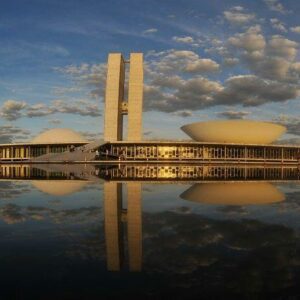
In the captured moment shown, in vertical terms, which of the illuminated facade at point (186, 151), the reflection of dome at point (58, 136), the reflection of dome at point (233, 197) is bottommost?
the reflection of dome at point (233, 197)

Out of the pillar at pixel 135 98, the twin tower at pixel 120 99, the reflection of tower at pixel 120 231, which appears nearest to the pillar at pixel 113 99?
the twin tower at pixel 120 99

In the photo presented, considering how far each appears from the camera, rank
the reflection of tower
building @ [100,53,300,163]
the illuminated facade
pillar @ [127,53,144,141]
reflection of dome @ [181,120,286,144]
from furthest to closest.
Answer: pillar @ [127,53,144,141], reflection of dome @ [181,120,286,144], building @ [100,53,300,163], the illuminated facade, the reflection of tower

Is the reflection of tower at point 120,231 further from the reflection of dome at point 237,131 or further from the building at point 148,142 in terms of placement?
the reflection of dome at point 237,131

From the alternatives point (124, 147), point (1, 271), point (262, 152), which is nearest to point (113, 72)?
point (124, 147)

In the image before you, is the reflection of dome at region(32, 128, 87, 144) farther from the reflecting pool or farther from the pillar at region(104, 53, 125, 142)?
the reflecting pool


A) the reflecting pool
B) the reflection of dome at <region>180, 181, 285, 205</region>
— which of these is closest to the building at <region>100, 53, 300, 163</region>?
the reflection of dome at <region>180, 181, 285, 205</region>

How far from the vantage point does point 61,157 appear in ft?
213

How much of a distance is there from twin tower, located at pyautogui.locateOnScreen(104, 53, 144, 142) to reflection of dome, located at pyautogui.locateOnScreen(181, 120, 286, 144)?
11436 mm

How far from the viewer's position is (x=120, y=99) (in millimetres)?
82125

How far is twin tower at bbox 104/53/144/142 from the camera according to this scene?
78188mm

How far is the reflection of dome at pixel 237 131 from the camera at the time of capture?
76062mm

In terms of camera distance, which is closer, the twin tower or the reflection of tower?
the reflection of tower

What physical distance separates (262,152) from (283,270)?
242ft

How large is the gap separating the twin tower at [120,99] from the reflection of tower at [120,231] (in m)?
63.8
